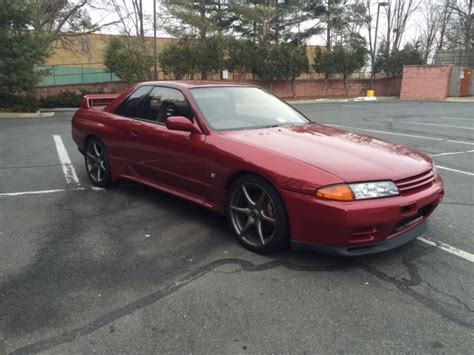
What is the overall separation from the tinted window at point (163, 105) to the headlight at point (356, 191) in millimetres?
1794

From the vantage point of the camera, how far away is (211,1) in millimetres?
36062

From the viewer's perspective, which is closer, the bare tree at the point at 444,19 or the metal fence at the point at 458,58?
the metal fence at the point at 458,58

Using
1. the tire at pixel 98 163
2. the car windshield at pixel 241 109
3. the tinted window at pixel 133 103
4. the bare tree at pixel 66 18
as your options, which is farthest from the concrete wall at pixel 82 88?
the car windshield at pixel 241 109

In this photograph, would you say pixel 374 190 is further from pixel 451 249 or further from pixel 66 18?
pixel 66 18

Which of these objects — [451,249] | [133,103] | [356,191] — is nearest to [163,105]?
[133,103]

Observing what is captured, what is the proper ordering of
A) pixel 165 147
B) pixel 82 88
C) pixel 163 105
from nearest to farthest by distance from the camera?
pixel 165 147 < pixel 163 105 < pixel 82 88

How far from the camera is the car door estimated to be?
4.23 meters

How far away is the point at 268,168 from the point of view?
11.4 ft

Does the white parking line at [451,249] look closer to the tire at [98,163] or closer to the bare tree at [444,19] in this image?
the tire at [98,163]

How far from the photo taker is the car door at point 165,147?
423cm

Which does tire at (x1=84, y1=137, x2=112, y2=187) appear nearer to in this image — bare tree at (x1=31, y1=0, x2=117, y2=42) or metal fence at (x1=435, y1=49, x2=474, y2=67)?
bare tree at (x1=31, y1=0, x2=117, y2=42)

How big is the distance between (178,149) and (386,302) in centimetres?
244

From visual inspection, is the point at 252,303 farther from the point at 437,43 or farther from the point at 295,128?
the point at 437,43

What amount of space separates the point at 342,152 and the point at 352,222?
2.54ft
